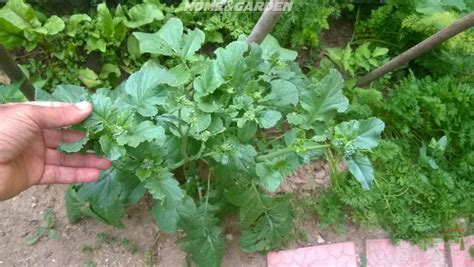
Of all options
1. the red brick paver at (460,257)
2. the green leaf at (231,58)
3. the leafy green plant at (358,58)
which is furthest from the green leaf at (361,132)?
the red brick paver at (460,257)

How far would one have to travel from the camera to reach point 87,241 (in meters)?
2.51

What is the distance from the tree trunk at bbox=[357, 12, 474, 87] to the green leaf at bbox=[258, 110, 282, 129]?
94 centimetres

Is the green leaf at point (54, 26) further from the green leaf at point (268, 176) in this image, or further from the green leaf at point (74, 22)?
the green leaf at point (268, 176)

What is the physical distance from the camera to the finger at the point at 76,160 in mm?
1971

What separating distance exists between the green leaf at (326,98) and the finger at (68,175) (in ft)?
2.88

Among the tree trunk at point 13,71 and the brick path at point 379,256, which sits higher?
the tree trunk at point 13,71

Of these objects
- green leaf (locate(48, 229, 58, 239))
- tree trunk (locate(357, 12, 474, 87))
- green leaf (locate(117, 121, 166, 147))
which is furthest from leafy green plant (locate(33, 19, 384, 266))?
tree trunk (locate(357, 12, 474, 87))

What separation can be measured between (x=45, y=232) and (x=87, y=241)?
0.22 meters

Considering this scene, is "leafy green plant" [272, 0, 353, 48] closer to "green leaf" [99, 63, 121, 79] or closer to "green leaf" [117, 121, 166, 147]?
"green leaf" [99, 63, 121, 79]

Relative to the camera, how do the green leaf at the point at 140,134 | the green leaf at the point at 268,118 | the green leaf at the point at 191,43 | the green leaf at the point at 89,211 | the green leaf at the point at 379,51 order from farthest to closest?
1. the green leaf at the point at 379,51
2. the green leaf at the point at 89,211
3. the green leaf at the point at 191,43
4. the green leaf at the point at 268,118
5. the green leaf at the point at 140,134

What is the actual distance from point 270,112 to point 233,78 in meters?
0.19

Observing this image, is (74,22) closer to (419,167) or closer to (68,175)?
(68,175)

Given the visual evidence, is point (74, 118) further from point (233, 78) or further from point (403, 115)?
point (403, 115)

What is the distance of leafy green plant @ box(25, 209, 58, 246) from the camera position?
249 centimetres
